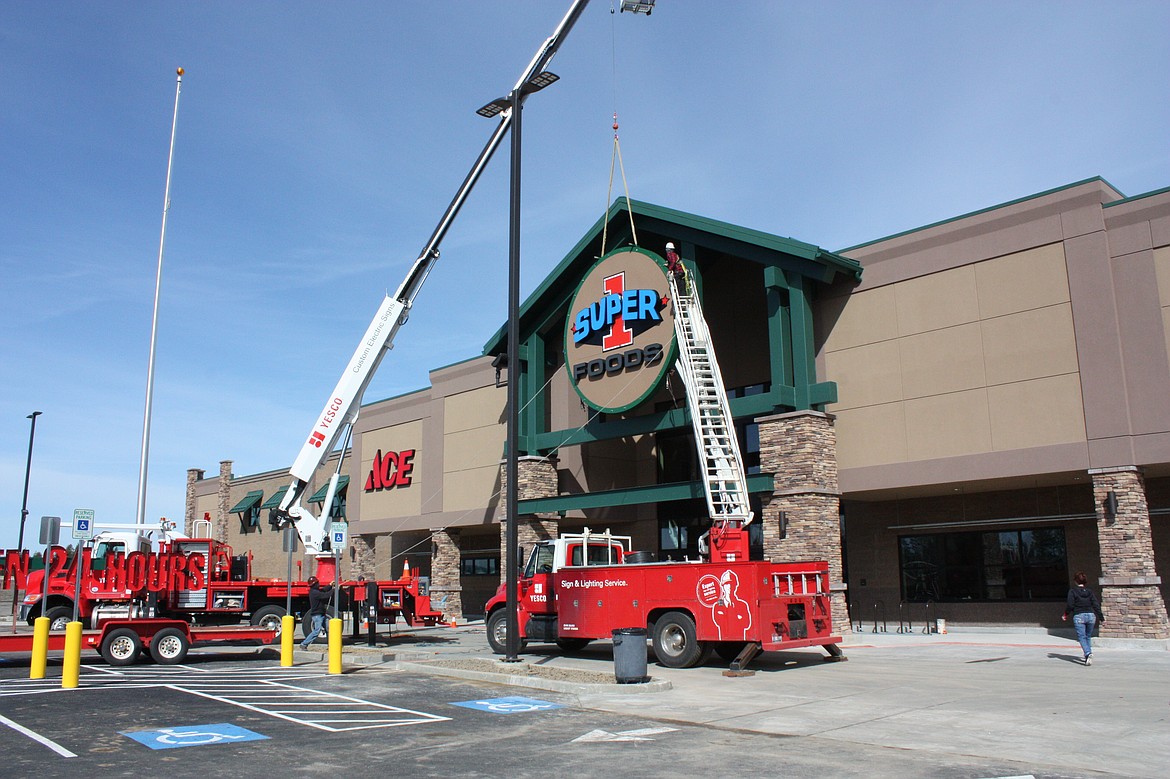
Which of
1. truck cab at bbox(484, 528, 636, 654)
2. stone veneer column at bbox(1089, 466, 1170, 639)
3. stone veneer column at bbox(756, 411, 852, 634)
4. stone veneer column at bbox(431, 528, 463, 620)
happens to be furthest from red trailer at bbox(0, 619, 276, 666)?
stone veneer column at bbox(1089, 466, 1170, 639)

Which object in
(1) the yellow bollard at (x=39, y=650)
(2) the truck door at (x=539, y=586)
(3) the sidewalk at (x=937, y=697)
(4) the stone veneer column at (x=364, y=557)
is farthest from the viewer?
(4) the stone veneer column at (x=364, y=557)

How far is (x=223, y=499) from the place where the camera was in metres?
54.8

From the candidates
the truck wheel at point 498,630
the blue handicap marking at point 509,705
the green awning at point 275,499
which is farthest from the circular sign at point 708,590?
the green awning at point 275,499

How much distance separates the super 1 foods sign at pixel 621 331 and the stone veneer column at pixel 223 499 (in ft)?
106

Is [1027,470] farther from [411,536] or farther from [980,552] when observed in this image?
[411,536]

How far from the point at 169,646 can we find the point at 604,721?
11580 mm

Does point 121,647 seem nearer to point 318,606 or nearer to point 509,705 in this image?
point 318,606

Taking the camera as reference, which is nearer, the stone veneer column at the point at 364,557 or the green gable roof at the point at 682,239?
the green gable roof at the point at 682,239

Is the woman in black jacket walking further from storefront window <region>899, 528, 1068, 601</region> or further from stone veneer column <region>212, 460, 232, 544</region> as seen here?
stone veneer column <region>212, 460, 232, 544</region>

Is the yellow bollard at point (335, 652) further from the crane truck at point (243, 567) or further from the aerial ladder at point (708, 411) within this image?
the aerial ladder at point (708, 411)

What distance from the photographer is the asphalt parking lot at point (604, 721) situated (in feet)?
29.3

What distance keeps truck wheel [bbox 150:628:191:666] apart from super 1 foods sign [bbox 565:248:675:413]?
43.1 feet

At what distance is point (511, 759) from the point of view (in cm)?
921

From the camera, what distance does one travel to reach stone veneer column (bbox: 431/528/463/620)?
120 ft
